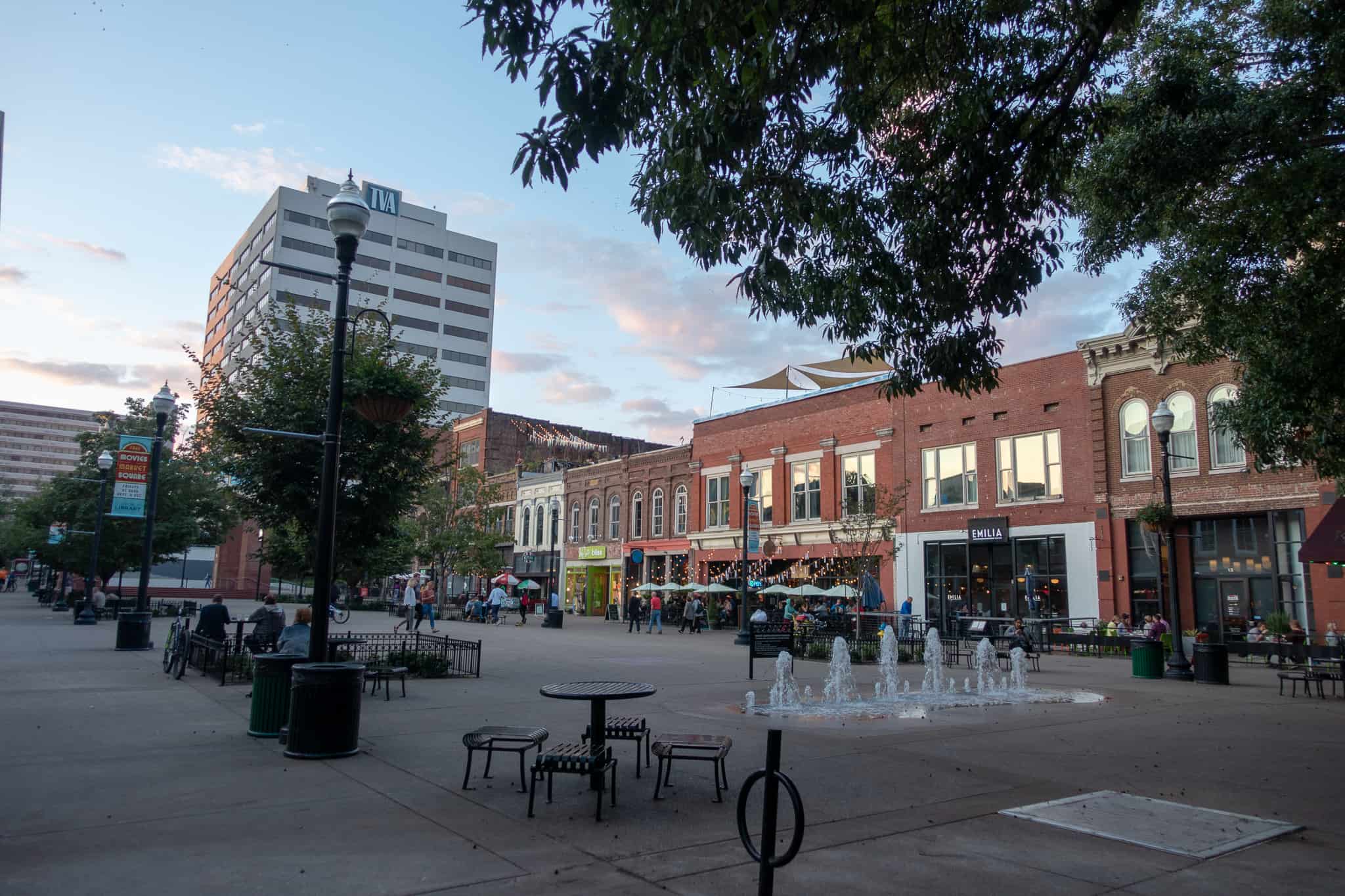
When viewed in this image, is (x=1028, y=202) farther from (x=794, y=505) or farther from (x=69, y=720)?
(x=794, y=505)

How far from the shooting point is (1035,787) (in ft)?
27.8

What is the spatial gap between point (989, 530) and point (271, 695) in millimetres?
29448

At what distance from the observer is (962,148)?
34.6 ft

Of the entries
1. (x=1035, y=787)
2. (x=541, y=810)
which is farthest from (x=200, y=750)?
(x=1035, y=787)

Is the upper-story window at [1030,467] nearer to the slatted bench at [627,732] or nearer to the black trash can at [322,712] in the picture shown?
the slatted bench at [627,732]

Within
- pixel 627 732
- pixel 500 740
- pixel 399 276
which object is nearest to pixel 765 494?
pixel 627 732

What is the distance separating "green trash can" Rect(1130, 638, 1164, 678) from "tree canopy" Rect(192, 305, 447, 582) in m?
15.9

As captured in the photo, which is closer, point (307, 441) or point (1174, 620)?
point (307, 441)

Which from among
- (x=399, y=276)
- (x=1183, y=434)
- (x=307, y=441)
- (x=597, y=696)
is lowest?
(x=597, y=696)

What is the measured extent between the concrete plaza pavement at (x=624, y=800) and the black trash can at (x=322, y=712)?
0.19m

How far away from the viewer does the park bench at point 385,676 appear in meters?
14.1

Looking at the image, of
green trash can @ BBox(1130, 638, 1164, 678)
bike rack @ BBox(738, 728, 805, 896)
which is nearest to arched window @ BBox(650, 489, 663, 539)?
green trash can @ BBox(1130, 638, 1164, 678)

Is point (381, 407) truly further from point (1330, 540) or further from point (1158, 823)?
point (1330, 540)

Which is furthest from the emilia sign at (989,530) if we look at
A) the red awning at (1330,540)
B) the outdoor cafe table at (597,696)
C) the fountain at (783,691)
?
the outdoor cafe table at (597,696)
